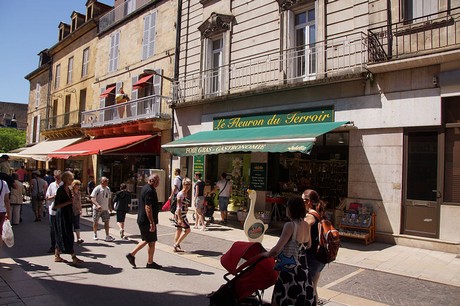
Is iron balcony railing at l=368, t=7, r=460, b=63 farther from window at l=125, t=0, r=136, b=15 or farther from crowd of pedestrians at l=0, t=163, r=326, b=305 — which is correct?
window at l=125, t=0, r=136, b=15

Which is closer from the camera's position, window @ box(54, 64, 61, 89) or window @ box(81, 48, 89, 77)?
window @ box(81, 48, 89, 77)

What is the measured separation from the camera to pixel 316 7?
10953 mm

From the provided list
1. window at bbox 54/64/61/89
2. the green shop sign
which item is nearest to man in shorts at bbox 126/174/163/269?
the green shop sign

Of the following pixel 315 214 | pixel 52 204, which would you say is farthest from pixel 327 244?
pixel 52 204

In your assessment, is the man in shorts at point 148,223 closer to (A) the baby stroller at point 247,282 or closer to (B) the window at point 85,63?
(A) the baby stroller at point 247,282

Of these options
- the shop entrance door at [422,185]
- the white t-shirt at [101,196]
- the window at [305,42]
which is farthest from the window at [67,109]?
the shop entrance door at [422,185]

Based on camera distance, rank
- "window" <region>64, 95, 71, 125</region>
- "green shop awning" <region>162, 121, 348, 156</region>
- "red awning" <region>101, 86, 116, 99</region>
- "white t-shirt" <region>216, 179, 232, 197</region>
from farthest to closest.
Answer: "window" <region>64, 95, 71, 125</region> → "red awning" <region>101, 86, 116, 99</region> → "white t-shirt" <region>216, 179, 232, 197</region> → "green shop awning" <region>162, 121, 348, 156</region>

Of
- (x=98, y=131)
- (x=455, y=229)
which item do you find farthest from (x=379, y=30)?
(x=98, y=131)

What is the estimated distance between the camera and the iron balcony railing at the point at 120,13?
64.4ft

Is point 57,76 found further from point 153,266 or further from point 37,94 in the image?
point 153,266

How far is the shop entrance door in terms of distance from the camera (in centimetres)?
820

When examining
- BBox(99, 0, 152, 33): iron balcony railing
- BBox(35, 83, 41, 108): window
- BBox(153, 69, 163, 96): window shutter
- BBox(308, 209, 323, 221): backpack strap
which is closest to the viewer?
BBox(308, 209, 323, 221): backpack strap

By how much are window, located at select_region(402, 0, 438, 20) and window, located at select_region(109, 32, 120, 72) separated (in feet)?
52.5

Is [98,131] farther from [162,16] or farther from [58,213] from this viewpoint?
[58,213]
